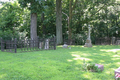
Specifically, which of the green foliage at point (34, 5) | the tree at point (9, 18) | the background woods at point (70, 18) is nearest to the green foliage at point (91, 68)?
the green foliage at point (34, 5)

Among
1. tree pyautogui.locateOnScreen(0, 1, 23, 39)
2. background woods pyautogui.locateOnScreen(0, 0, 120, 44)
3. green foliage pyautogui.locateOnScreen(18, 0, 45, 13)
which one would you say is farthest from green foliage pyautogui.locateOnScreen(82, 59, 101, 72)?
tree pyautogui.locateOnScreen(0, 1, 23, 39)

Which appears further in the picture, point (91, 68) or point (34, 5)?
point (34, 5)

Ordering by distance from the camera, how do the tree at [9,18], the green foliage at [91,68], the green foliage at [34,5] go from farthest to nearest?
the tree at [9,18] → the green foliage at [34,5] → the green foliage at [91,68]

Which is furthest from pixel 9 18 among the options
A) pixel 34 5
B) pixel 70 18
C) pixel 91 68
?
pixel 91 68

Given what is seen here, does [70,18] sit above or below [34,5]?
below

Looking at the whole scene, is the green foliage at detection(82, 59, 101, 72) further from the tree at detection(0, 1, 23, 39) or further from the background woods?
the tree at detection(0, 1, 23, 39)

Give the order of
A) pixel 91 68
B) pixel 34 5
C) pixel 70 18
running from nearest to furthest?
pixel 91 68
pixel 34 5
pixel 70 18

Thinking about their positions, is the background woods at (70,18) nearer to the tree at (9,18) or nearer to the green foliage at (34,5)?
the tree at (9,18)

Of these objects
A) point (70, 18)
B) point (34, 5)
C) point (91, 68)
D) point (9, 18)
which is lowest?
point (91, 68)

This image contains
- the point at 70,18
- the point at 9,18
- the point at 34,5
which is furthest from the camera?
the point at 70,18

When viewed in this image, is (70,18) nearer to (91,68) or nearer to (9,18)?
(9,18)

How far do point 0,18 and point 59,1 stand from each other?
10.3m

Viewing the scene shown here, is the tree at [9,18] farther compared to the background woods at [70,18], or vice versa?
the background woods at [70,18]

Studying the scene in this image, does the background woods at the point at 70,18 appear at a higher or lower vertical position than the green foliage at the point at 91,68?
higher
